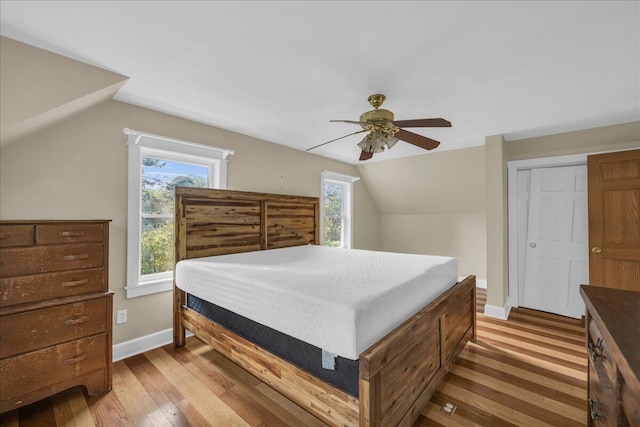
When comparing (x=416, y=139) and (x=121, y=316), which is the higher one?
(x=416, y=139)

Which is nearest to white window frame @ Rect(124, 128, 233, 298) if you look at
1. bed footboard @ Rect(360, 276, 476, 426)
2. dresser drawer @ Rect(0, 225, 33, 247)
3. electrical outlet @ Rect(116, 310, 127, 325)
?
electrical outlet @ Rect(116, 310, 127, 325)

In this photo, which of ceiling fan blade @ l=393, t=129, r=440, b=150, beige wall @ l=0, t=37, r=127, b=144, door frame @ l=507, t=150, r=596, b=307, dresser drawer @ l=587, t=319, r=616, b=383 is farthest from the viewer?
door frame @ l=507, t=150, r=596, b=307

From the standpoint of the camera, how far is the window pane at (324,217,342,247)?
501 cm

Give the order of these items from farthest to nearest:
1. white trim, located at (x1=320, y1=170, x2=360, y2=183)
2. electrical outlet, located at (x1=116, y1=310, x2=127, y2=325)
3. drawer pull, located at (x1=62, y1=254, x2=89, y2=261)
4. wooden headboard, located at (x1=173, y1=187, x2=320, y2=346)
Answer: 1. white trim, located at (x1=320, y1=170, x2=360, y2=183)
2. wooden headboard, located at (x1=173, y1=187, x2=320, y2=346)
3. electrical outlet, located at (x1=116, y1=310, x2=127, y2=325)
4. drawer pull, located at (x1=62, y1=254, x2=89, y2=261)

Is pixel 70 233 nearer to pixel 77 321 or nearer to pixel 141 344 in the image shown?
pixel 77 321

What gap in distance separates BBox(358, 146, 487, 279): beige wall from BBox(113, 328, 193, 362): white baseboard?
165 inches

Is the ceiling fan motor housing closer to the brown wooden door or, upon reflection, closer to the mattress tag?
the mattress tag

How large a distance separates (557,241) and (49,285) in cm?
532

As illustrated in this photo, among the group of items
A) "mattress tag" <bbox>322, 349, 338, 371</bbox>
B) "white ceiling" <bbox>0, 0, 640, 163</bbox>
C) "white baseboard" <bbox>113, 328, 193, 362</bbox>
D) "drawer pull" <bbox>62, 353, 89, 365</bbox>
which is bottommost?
"white baseboard" <bbox>113, 328, 193, 362</bbox>

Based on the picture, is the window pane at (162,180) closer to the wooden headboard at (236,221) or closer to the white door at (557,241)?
the wooden headboard at (236,221)

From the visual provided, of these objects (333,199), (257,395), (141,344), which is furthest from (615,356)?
(333,199)

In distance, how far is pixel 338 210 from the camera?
207 inches

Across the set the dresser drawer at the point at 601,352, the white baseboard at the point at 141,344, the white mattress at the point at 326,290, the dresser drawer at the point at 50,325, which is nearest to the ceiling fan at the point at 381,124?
the white mattress at the point at 326,290

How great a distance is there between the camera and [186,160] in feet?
9.98
